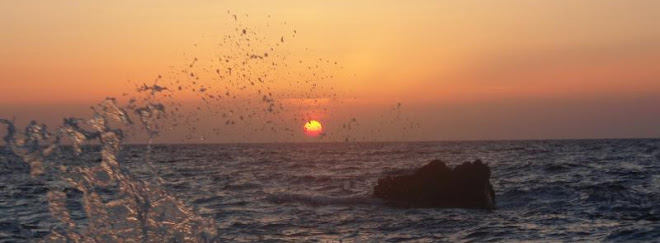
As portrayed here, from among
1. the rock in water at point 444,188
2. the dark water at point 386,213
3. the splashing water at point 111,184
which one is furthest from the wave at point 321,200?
the splashing water at point 111,184

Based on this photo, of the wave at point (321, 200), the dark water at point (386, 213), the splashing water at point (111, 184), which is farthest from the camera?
the wave at point (321, 200)

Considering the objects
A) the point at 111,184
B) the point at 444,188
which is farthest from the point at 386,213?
the point at 111,184

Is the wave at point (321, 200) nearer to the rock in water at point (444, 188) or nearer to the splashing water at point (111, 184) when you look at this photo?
the rock in water at point (444, 188)

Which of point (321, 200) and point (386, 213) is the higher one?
point (321, 200)

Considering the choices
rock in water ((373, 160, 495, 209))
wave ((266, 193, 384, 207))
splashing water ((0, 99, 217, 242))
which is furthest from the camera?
wave ((266, 193, 384, 207))

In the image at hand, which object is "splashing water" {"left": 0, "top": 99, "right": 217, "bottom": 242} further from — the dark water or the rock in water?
the rock in water

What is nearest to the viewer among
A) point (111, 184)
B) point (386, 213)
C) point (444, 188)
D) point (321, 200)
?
point (111, 184)

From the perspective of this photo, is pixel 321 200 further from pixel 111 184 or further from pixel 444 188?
pixel 111 184

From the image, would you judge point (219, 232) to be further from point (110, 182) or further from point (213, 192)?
point (213, 192)

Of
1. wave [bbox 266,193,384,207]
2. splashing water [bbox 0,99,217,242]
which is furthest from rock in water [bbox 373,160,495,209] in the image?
splashing water [bbox 0,99,217,242]

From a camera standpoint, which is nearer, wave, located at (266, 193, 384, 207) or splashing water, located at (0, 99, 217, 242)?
splashing water, located at (0, 99, 217, 242)

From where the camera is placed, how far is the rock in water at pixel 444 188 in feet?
82.1

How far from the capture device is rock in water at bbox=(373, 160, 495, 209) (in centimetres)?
2502

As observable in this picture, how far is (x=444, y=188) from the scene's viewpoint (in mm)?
25797
